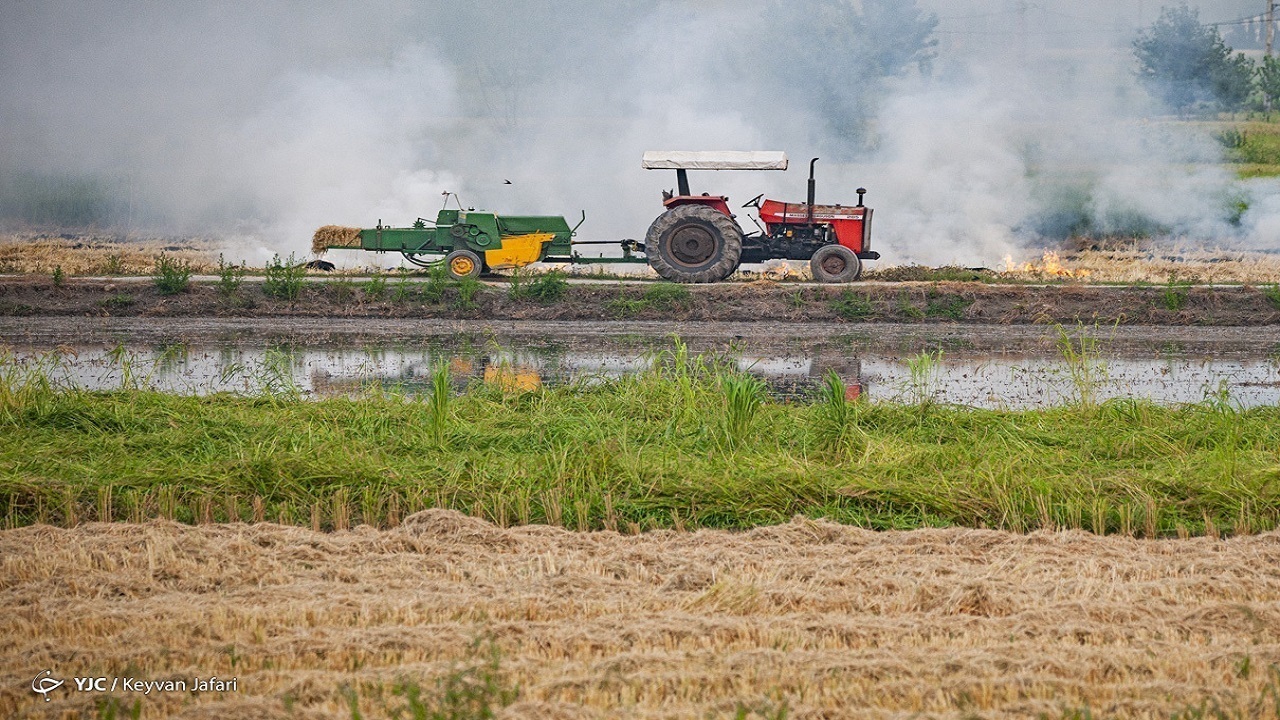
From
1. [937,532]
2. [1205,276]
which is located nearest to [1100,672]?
[937,532]

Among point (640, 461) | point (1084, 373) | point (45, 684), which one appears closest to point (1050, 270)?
point (1084, 373)

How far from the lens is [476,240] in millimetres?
19781

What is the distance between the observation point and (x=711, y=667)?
13.4 feet

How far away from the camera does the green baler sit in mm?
19734

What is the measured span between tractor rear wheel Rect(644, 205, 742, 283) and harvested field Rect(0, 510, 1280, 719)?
13628 mm

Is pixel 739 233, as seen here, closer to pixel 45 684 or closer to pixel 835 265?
pixel 835 265

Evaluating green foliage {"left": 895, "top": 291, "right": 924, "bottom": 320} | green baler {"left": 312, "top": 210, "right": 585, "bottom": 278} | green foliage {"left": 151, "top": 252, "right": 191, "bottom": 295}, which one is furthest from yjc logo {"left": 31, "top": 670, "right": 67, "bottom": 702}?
green baler {"left": 312, "top": 210, "right": 585, "bottom": 278}

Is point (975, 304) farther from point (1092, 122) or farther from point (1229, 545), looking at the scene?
point (1092, 122)

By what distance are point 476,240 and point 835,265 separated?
18.2ft

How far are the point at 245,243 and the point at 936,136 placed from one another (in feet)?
49.0

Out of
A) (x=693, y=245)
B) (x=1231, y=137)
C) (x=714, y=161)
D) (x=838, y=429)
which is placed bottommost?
(x=838, y=429)

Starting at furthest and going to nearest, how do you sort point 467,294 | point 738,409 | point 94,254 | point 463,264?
point 94,254
point 463,264
point 467,294
point 738,409

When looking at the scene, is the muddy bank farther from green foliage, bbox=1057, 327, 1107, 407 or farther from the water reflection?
the water reflection

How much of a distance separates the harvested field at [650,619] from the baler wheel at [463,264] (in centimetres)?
1372
